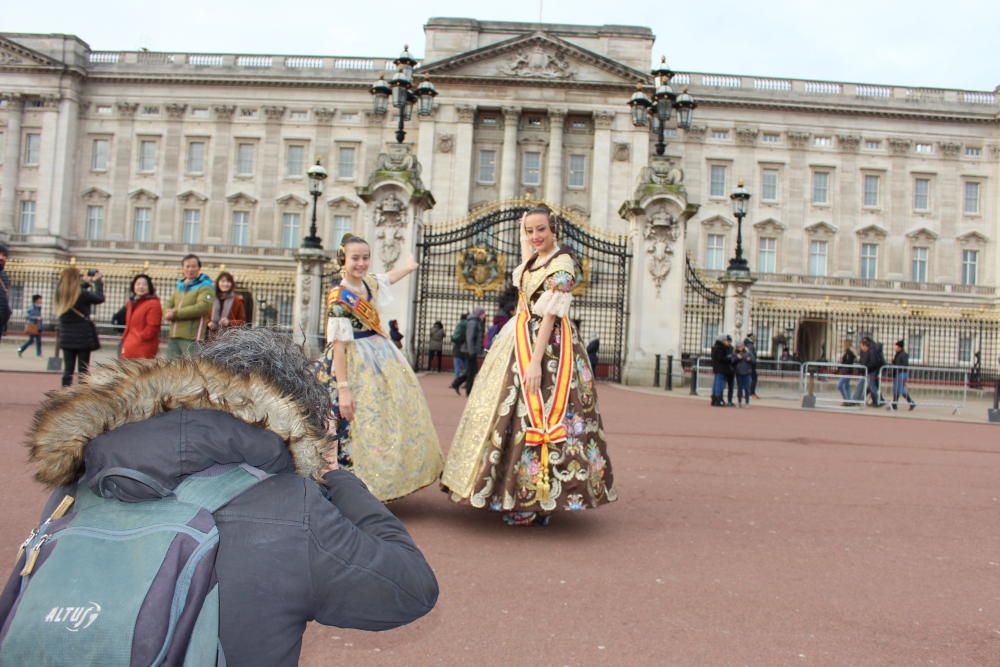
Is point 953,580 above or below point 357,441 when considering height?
below

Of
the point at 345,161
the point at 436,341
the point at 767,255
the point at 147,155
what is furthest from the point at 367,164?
the point at 436,341

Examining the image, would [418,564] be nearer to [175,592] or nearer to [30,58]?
[175,592]

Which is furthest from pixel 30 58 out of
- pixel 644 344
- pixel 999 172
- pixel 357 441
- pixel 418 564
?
pixel 999 172

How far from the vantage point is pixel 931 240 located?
148 feet

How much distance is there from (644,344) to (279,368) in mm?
15116

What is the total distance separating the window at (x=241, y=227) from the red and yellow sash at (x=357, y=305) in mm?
43682

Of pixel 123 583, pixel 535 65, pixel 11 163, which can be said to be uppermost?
pixel 535 65

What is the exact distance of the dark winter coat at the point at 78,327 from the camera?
877 centimetres

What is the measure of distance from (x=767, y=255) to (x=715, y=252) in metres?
3.04

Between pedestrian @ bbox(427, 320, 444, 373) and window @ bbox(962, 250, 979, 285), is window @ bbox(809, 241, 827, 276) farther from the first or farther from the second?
pedestrian @ bbox(427, 320, 444, 373)

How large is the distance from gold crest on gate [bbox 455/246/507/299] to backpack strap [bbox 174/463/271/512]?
59.6ft

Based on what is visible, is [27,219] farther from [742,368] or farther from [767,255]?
[742,368]

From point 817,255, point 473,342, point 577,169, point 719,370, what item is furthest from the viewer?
point 817,255

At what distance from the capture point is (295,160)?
46.3 metres
